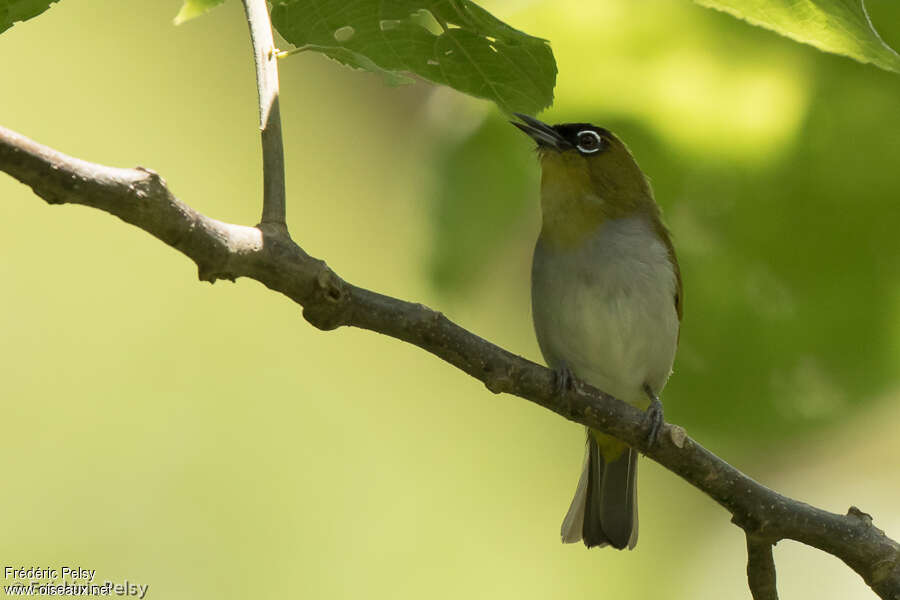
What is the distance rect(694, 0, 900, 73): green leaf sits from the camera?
1022mm

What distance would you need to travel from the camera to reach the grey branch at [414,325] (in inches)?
41.7

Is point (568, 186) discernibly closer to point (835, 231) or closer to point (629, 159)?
point (629, 159)

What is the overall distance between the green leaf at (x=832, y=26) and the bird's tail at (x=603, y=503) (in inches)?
82.0

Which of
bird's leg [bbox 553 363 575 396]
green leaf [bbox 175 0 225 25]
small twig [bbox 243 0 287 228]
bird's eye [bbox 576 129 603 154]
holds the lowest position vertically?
bird's eye [bbox 576 129 603 154]

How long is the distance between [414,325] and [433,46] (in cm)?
40

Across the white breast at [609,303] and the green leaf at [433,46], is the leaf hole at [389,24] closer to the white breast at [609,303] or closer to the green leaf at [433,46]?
the green leaf at [433,46]

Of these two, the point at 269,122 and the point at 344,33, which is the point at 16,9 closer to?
the point at 269,122

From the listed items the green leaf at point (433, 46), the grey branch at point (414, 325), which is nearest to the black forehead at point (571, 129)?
the grey branch at point (414, 325)

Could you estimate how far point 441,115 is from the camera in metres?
2.34

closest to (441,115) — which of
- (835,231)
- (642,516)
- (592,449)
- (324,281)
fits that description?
(835,231)

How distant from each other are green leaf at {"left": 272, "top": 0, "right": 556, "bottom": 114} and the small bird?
4.23 ft

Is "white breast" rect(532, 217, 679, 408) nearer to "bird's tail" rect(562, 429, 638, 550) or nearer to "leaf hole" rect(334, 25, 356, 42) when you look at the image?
"bird's tail" rect(562, 429, 638, 550)

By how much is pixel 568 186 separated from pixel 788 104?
818 millimetres

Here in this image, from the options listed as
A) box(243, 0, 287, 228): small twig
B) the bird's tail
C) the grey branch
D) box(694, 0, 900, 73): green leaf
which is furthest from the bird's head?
box(694, 0, 900, 73): green leaf
